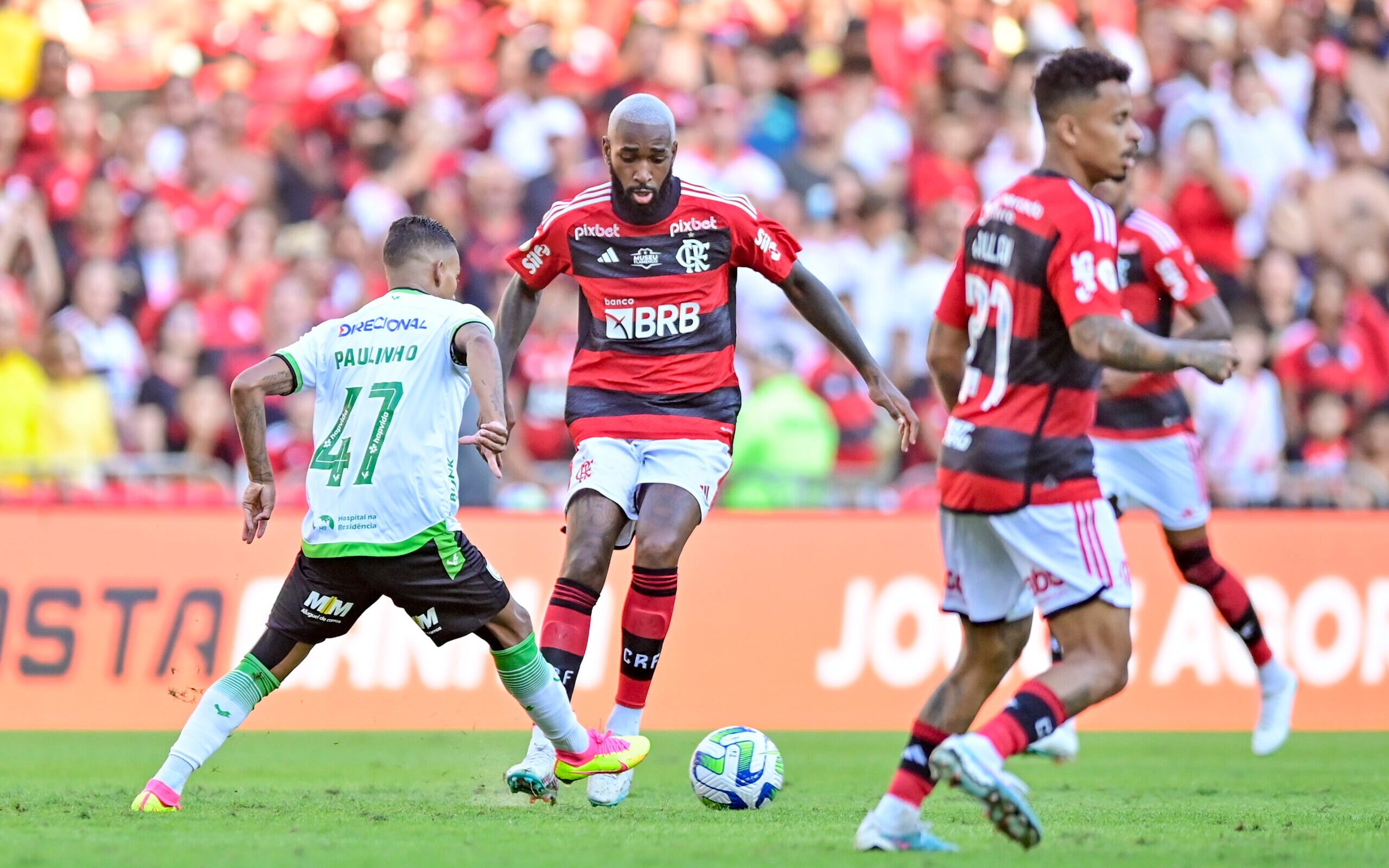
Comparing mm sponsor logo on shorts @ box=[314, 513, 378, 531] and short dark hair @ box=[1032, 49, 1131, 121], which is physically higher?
short dark hair @ box=[1032, 49, 1131, 121]

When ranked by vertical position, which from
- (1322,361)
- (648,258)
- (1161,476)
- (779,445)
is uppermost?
(648,258)

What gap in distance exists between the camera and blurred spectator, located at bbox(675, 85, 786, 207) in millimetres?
15859

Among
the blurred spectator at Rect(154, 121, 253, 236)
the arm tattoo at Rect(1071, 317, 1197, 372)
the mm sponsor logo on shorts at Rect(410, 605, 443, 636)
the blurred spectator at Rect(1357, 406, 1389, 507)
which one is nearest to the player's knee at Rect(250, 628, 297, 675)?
the mm sponsor logo on shorts at Rect(410, 605, 443, 636)

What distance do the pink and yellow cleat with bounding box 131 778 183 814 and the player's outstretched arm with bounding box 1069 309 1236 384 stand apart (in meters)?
3.73

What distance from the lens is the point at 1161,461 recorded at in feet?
33.0

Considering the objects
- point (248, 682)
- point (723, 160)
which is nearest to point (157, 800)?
point (248, 682)

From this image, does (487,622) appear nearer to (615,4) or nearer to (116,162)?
(116,162)

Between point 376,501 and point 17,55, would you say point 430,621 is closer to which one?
point 376,501

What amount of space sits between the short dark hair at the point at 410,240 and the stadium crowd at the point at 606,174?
5.62 m

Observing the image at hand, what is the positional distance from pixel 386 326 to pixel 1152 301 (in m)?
4.42

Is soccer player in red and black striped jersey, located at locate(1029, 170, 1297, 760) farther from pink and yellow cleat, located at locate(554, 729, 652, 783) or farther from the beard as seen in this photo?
pink and yellow cleat, located at locate(554, 729, 652, 783)

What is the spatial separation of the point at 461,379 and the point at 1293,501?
26.3 feet

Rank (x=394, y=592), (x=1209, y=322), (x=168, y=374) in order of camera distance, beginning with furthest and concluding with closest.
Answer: (x=168, y=374) < (x=1209, y=322) < (x=394, y=592)

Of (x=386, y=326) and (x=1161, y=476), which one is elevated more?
(x=386, y=326)
